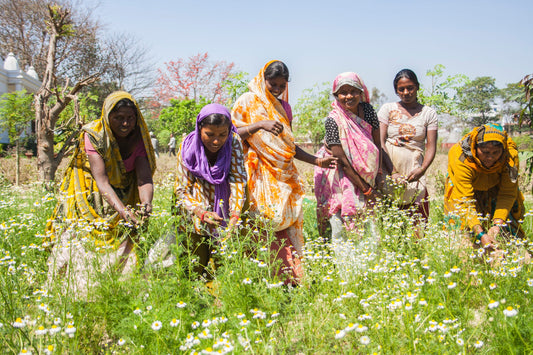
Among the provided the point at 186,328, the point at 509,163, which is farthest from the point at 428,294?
the point at 509,163

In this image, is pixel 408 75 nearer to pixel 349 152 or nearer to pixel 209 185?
pixel 349 152

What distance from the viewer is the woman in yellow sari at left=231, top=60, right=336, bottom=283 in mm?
3883

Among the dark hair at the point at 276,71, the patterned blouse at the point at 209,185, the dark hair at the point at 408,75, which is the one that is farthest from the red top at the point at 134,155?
the dark hair at the point at 408,75

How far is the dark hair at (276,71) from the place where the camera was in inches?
153

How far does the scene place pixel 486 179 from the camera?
4160 millimetres

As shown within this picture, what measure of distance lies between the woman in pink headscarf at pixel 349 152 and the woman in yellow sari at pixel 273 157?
0.18 meters

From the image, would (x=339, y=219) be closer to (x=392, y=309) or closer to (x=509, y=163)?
(x=509, y=163)

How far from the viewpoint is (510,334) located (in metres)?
2.01

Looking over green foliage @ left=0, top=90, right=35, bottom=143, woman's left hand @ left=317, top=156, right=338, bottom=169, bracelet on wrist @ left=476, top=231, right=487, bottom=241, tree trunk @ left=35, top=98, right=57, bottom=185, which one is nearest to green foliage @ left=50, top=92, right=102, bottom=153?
tree trunk @ left=35, top=98, right=57, bottom=185

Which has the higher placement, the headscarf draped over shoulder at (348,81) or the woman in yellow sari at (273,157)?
the headscarf draped over shoulder at (348,81)

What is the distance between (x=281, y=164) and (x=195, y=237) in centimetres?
104

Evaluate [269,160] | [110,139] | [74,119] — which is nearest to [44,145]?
[110,139]

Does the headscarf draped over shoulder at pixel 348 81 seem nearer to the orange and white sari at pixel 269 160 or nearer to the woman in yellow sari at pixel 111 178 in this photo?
the orange and white sari at pixel 269 160

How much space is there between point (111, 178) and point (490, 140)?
10.9ft
